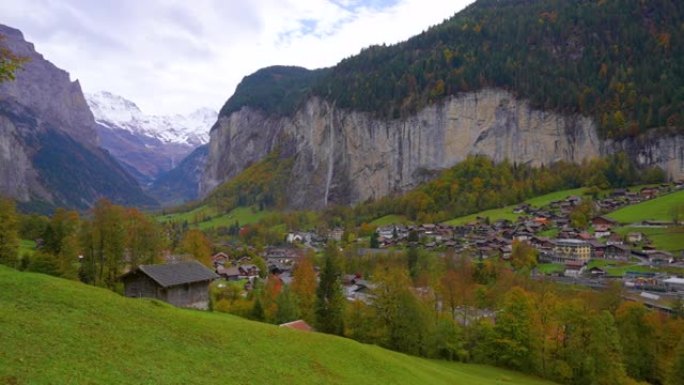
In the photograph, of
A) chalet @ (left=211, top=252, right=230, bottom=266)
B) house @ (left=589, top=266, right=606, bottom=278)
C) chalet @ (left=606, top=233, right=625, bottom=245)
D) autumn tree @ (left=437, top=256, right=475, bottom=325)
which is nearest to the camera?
autumn tree @ (left=437, top=256, right=475, bottom=325)

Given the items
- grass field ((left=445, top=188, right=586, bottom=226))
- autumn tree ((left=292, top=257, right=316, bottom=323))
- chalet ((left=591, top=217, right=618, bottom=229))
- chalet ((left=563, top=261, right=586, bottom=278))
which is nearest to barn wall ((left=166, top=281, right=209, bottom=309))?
autumn tree ((left=292, top=257, right=316, bottom=323))

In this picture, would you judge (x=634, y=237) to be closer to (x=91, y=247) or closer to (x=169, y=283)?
(x=169, y=283)

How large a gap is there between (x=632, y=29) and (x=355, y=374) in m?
183

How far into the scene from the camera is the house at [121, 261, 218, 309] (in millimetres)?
40594

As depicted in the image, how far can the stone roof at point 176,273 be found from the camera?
40466 mm

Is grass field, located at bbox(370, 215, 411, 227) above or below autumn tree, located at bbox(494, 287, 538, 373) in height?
above

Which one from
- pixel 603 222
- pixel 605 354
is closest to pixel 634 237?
pixel 603 222

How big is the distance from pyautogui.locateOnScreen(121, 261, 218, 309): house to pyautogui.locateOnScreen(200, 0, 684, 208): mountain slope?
134 m

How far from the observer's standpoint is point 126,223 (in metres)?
49.9

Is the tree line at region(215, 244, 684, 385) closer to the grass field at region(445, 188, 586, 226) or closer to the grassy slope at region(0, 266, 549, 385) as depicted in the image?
the grassy slope at region(0, 266, 549, 385)

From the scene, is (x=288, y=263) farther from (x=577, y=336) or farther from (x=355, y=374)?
(x=355, y=374)

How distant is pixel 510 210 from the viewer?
13188 centimetres

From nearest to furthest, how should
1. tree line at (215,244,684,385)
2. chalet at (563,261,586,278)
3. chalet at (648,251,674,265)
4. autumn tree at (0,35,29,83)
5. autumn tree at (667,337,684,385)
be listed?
autumn tree at (0,35,29,83) < autumn tree at (667,337,684,385) < tree line at (215,244,684,385) < chalet at (563,261,586,278) < chalet at (648,251,674,265)

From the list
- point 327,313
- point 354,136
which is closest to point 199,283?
point 327,313
